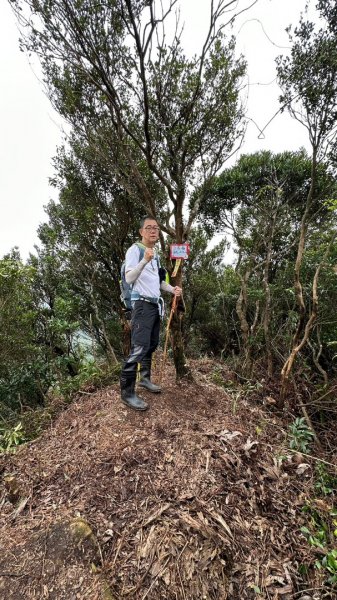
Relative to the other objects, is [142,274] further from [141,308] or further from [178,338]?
[178,338]

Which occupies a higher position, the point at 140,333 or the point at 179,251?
the point at 179,251

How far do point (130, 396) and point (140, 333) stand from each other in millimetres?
753

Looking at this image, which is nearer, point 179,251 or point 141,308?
point 141,308

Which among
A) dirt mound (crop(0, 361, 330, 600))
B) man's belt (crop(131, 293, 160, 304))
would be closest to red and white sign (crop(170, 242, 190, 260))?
man's belt (crop(131, 293, 160, 304))

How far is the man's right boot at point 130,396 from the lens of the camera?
3.52 m

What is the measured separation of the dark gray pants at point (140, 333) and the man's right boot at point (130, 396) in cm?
4

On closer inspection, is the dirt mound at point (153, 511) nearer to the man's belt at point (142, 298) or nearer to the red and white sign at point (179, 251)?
the man's belt at point (142, 298)

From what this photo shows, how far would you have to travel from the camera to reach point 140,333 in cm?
355

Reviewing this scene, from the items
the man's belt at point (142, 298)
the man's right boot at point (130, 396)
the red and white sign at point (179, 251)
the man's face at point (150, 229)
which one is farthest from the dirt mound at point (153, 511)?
the man's face at point (150, 229)

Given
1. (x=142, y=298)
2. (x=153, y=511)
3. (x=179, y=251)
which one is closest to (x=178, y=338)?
(x=142, y=298)

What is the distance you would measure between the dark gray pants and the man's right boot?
39mm

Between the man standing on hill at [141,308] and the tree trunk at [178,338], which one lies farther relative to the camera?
the tree trunk at [178,338]

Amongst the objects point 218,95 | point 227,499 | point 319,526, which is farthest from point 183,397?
point 218,95

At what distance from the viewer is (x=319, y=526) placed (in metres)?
2.61
